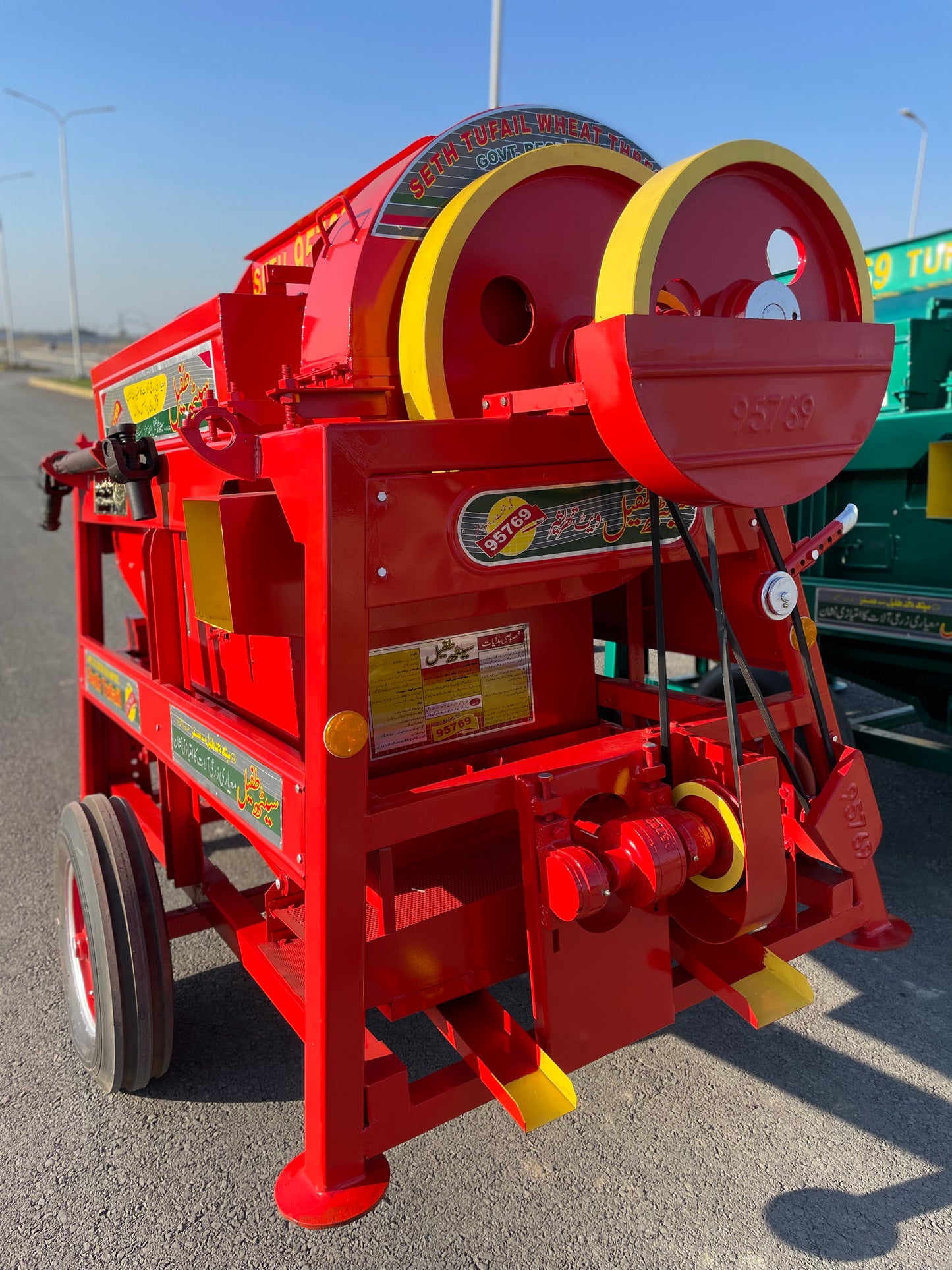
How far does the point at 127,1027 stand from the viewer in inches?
90.4

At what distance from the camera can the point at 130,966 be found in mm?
2293

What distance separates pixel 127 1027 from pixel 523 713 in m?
1.29

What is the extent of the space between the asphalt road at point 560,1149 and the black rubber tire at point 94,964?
0.43ft

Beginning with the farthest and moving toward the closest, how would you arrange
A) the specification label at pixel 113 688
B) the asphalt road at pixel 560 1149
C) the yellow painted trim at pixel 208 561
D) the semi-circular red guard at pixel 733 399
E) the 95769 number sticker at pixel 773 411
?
the specification label at pixel 113 688 → the asphalt road at pixel 560 1149 → the yellow painted trim at pixel 208 561 → the 95769 number sticker at pixel 773 411 → the semi-circular red guard at pixel 733 399

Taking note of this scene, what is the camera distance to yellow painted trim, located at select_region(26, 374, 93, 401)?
30.1m

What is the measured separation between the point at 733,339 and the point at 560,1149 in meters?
1.90

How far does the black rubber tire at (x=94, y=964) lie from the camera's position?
2291 mm

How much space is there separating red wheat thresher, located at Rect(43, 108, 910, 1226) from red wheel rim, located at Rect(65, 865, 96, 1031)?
0.01 meters

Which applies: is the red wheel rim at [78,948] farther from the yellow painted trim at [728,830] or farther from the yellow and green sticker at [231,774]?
the yellow painted trim at [728,830]

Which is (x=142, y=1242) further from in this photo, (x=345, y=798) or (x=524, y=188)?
(x=524, y=188)

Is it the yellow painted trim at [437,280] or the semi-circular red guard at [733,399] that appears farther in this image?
the yellow painted trim at [437,280]

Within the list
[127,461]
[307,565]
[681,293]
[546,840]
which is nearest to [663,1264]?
[546,840]

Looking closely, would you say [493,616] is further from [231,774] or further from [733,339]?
[733,339]

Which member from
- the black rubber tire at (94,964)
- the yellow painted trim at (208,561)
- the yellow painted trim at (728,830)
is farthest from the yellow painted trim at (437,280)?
the black rubber tire at (94,964)
